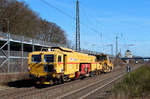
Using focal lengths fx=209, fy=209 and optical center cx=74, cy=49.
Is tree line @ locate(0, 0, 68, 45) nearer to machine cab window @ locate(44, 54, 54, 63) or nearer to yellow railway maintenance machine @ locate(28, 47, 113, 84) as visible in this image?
yellow railway maintenance machine @ locate(28, 47, 113, 84)

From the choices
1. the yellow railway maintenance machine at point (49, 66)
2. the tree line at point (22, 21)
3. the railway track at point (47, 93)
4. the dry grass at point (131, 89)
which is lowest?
the railway track at point (47, 93)

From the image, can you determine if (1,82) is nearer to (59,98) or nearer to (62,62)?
(62,62)

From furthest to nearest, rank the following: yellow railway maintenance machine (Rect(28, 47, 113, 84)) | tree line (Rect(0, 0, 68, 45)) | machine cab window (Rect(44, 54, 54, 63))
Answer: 1. tree line (Rect(0, 0, 68, 45))
2. machine cab window (Rect(44, 54, 54, 63))
3. yellow railway maintenance machine (Rect(28, 47, 113, 84))

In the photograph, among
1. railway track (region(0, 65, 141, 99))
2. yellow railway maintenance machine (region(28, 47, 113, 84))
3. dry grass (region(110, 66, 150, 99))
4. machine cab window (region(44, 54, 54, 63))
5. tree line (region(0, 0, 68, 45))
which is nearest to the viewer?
dry grass (region(110, 66, 150, 99))

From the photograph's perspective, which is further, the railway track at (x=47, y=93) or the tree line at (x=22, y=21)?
the tree line at (x=22, y=21)

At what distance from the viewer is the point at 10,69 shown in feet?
96.9

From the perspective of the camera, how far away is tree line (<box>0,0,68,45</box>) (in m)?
47.9

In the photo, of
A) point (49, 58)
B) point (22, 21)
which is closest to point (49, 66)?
point (49, 58)

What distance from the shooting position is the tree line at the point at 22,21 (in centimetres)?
4788

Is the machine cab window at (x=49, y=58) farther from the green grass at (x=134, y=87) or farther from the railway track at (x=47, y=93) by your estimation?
the green grass at (x=134, y=87)

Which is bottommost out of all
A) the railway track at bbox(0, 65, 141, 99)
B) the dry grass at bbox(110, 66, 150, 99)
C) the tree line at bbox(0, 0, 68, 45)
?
the railway track at bbox(0, 65, 141, 99)

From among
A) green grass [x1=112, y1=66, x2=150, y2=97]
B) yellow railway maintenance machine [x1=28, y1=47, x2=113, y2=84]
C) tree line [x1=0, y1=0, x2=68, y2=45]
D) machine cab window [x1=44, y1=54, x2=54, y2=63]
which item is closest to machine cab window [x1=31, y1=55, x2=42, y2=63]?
yellow railway maintenance machine [x1=28, y1=47, x2=113, y2=84]

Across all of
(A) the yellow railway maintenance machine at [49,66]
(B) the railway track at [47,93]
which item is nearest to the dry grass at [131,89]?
(B) the railway track at [47,93]

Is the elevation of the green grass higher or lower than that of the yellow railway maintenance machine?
lower
